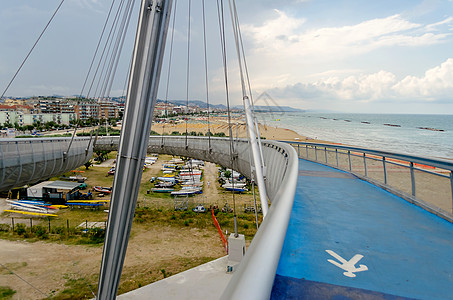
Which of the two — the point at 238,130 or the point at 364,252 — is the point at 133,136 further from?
the point at 238,130

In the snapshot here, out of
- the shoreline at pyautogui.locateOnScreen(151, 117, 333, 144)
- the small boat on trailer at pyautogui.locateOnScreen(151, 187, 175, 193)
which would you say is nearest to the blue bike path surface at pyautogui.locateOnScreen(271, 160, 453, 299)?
the small boat on trailer at pyautogui.locateOnScreen(151, 187, 175, 193)

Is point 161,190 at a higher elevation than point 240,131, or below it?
below

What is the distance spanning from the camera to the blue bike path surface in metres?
2.16

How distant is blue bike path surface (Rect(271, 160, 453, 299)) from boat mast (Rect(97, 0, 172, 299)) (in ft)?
8.32

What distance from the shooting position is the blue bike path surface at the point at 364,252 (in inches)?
84.9

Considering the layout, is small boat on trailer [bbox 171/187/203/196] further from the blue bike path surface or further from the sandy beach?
the blue bike path surface

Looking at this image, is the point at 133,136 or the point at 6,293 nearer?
the point at 133,136

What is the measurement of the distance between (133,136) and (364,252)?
137 inches

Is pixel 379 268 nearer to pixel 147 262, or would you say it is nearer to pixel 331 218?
pixel 331 218

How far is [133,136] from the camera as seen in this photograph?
412 cm

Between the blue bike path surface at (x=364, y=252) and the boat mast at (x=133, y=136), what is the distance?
2.54 meters

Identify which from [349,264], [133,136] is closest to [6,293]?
[133,136]

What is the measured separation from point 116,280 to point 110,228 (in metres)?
0.88

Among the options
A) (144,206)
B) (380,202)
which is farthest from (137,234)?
(380,202)
